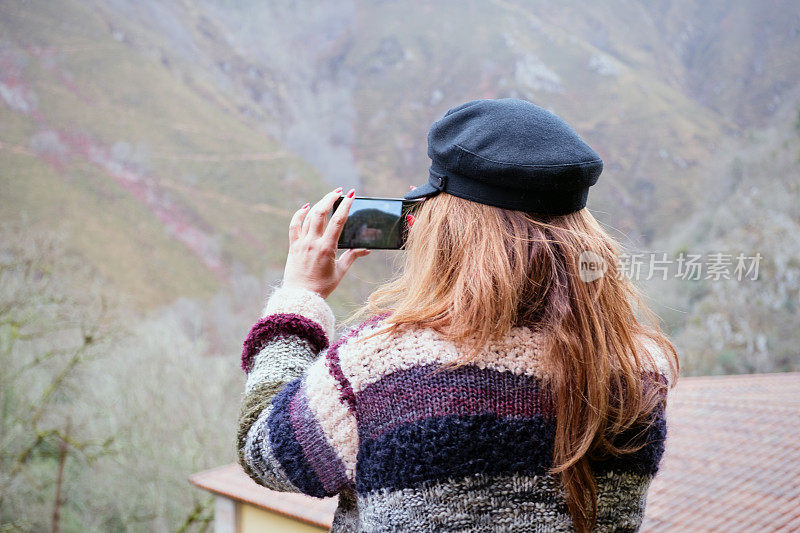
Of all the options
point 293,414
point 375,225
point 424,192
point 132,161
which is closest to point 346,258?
point 375,225

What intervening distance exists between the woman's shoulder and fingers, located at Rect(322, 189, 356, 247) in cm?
28

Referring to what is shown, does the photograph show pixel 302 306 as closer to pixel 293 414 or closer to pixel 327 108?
pixel 293 414

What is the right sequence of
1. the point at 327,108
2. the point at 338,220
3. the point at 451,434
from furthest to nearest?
the point at 327,108 → the point at 338,220 → the point at 451,434

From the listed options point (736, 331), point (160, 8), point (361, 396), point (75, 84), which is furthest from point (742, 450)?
point (160, 8)

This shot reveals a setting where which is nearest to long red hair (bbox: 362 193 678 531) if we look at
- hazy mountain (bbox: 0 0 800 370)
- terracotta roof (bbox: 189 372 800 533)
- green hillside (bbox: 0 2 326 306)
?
terracotta roof (bbox: 189 372 800 533)

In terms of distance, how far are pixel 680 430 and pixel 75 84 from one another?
29.8 meters

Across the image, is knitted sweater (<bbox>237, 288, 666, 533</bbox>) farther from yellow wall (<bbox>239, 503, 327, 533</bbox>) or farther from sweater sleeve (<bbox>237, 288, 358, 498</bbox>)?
yellow wall (<bbox>239, 503, 327, 533</bbox>)

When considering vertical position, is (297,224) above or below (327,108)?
below

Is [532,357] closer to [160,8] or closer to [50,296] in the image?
[50,296]

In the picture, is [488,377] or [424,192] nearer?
[488,377]

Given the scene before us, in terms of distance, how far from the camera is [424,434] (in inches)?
35.3

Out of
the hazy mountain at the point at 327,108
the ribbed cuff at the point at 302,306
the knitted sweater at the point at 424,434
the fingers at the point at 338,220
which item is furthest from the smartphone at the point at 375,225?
the hazy mountain at the point at 327,108

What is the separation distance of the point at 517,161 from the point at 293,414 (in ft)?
1.59

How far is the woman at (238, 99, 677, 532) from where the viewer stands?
91 cm
